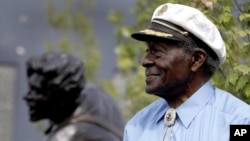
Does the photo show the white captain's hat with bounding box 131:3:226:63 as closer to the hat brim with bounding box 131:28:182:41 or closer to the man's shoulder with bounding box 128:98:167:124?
the hat brim with bounding box 131:28:182:41

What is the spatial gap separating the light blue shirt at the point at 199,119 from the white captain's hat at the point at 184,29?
8.0 inches

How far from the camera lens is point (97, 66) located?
576 inches

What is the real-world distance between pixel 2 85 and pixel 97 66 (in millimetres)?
1524

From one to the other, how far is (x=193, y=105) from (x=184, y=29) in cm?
34

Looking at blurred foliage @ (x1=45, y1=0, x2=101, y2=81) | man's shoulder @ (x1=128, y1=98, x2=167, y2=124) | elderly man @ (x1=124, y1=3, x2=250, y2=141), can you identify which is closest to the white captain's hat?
elderly man @ (x1=124, y1=3, x2=250, y2=141)

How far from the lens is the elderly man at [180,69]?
5520mm

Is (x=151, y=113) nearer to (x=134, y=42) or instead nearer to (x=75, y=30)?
(x=134, y=42)

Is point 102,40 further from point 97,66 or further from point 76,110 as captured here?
point 76,110

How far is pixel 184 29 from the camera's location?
18.3 feet

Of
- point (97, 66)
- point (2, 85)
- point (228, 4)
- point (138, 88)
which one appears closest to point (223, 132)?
point (228, 4)

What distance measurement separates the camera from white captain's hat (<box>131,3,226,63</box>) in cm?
556

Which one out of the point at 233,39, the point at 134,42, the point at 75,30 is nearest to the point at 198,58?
the point at 233,39

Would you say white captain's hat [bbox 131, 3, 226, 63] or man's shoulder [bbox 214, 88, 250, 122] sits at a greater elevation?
white captain's hat [bbox 131, 3, 226, 63]

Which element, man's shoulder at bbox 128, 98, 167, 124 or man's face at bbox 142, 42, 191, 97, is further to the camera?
man's shoulder at bbox 128, 98, 167, 124
